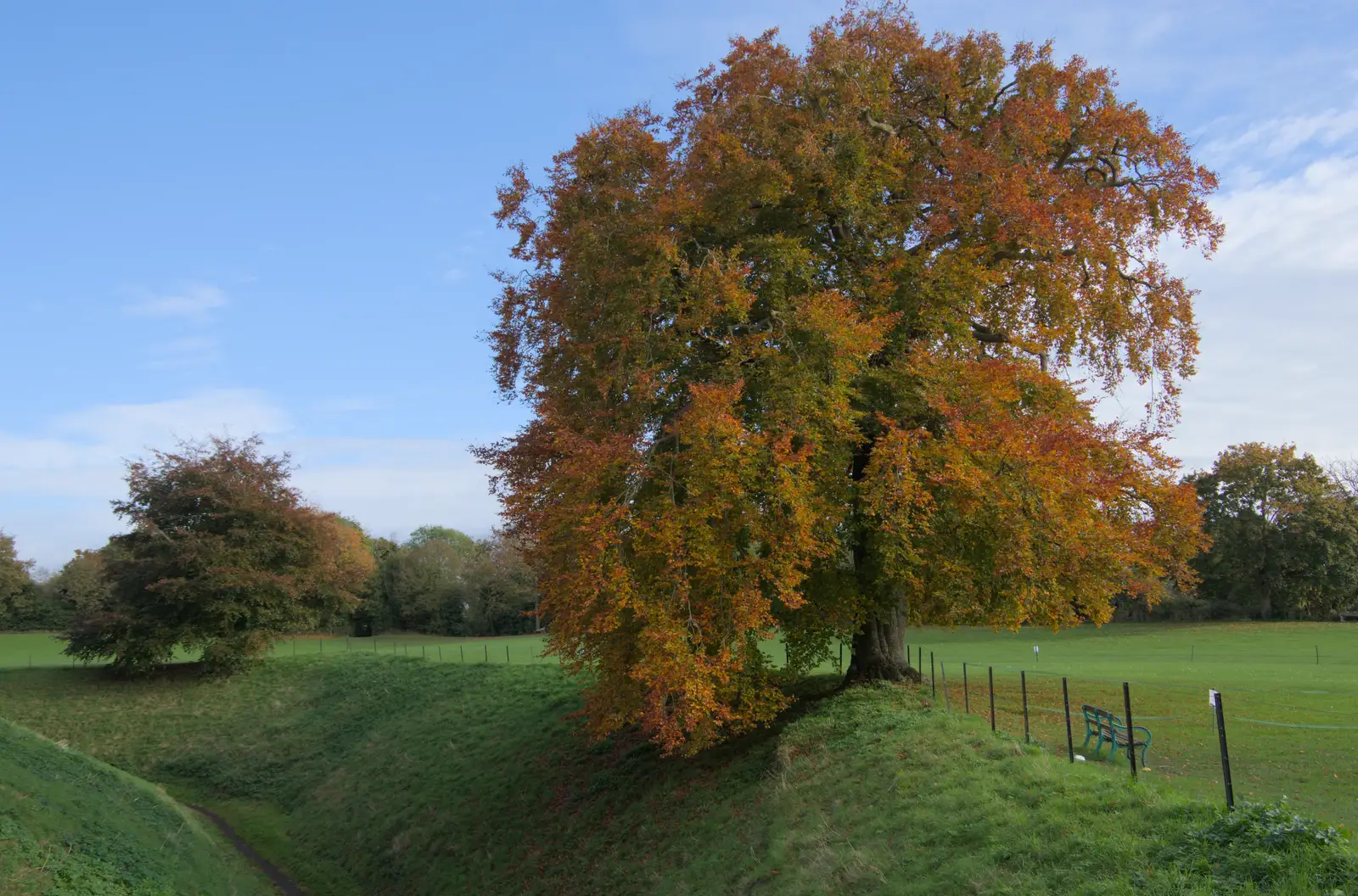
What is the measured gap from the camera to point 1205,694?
21656 mm

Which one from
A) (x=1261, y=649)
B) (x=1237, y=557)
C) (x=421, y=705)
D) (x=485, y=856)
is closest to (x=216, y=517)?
(x=421, y=705)

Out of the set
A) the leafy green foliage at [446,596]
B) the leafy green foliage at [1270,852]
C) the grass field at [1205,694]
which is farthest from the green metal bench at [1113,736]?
the leafy green foliage at [446,596]

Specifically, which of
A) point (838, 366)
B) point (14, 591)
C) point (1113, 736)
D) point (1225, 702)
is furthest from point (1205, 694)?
point (14, 591)

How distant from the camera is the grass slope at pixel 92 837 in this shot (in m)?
12.5

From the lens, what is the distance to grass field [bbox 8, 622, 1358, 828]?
13.5 m

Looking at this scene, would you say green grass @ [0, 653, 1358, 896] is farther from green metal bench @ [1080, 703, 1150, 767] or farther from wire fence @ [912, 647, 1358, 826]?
green metal bench @ [1080, 703, 1150, 767]

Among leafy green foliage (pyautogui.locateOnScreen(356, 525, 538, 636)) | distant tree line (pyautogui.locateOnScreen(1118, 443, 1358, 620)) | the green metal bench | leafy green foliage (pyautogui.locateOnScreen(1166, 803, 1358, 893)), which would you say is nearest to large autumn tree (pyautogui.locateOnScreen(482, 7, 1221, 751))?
the green metal bench

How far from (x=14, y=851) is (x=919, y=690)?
51.4 ft

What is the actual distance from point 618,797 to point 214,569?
27.9 m

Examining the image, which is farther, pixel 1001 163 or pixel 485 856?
pixel 485 856

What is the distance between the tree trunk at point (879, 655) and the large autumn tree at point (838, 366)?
59 millimetres

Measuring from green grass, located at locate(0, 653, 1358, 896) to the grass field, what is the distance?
2.76 meters

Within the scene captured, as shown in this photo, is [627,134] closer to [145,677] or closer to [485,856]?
[485,856]

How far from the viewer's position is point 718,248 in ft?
55.5
